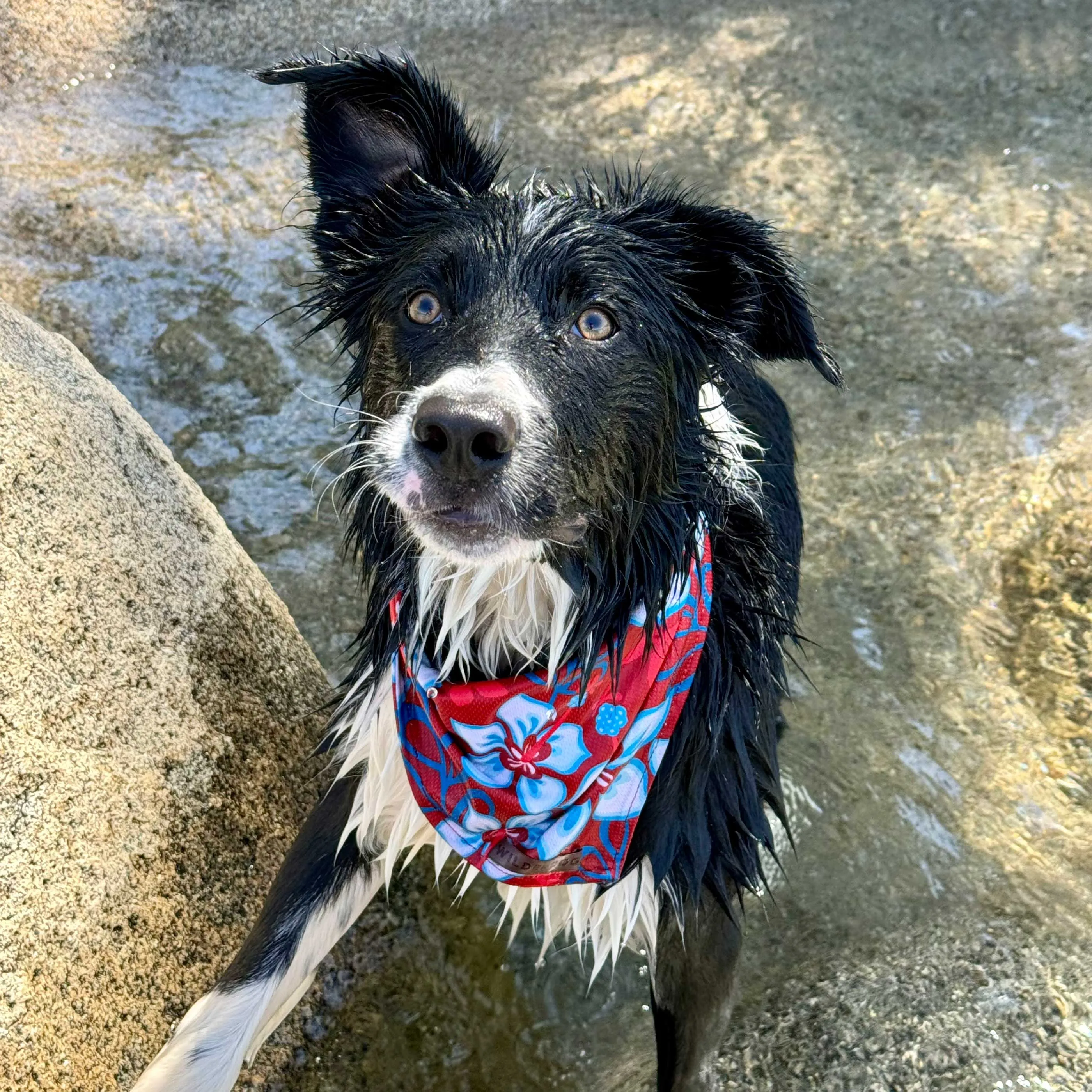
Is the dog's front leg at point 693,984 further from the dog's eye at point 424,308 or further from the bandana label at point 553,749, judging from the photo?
the dog's eye at point 424,308

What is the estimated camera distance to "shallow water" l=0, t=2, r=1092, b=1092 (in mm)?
2924

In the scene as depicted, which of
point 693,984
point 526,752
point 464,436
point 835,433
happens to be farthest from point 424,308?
point 835,433

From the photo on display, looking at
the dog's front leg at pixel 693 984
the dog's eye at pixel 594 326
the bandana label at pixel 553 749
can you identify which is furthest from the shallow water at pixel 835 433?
the dog's eye at pixel 594 326

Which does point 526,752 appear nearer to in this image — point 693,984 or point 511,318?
point 693,984

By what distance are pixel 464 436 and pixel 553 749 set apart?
770 millimetres

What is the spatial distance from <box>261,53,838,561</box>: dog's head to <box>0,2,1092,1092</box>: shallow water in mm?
509

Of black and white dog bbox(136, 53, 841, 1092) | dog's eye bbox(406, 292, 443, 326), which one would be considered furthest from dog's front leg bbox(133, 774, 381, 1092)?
dog's eye bbox(406, 292, 443, 326)

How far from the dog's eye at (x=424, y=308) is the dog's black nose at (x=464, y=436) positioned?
0.36 meters

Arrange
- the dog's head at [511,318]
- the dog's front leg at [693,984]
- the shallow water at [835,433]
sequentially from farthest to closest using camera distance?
the shallow water at [835,433]
the dog's front leg at [693,984]
the dog's head at [511,318]

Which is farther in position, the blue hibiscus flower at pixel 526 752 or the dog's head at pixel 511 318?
the blue hibiscus flower at pixel 526 752

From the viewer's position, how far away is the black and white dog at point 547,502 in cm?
224

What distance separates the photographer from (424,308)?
232 cm

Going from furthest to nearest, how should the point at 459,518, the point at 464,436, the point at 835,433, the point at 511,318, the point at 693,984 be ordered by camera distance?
the point at 835,433, the point at 693,984, the point at 511,318, the point at 459,518, the point at 464,436

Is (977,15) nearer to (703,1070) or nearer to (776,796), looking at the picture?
(776,796)
